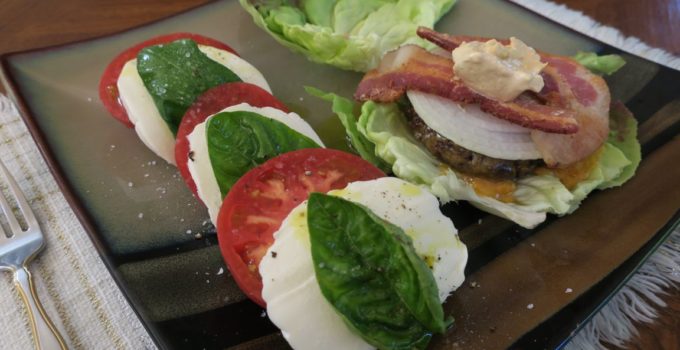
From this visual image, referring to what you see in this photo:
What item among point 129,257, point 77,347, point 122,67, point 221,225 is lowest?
point 77,347

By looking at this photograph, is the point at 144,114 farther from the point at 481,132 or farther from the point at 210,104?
the point at 481,132

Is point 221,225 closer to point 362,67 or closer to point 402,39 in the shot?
point 362,67

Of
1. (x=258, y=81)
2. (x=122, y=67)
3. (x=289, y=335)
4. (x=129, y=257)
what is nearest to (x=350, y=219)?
(x=289, y=335)

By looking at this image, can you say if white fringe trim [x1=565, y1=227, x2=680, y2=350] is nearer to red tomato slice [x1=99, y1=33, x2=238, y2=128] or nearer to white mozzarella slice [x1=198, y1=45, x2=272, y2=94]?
white mozzarella slice [x1=198, y1=45, x2=272, y2=94]

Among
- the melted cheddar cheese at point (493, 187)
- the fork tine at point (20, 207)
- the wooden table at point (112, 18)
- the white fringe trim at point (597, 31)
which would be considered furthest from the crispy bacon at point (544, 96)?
the fork tine at point (20, 207)

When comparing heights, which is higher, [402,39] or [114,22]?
[114,22]

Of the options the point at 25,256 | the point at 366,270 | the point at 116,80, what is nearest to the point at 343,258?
the point at 366,270
